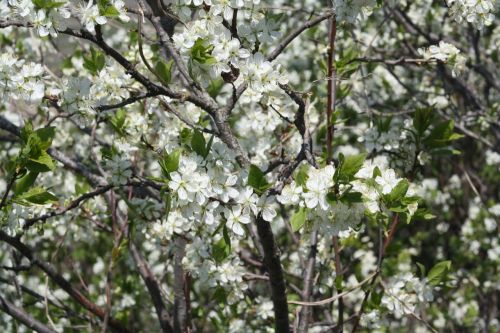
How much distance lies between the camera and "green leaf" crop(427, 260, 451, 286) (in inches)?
103

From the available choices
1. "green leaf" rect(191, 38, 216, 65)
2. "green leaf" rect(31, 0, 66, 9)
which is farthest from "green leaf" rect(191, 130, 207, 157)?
"green leaf" rect(31, 0, 66, 9)

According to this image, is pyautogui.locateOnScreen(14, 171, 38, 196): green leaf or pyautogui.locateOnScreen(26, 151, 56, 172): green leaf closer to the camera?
pyautogui.locateOnScreen(26, 151, 56, 172): green leaf

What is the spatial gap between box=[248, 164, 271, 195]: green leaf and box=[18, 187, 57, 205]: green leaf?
0.75 metres

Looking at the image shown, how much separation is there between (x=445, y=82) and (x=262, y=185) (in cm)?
286

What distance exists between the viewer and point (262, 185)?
5.95 ft

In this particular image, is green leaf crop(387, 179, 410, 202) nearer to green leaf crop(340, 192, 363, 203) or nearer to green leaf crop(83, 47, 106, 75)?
green leaf crop(340, 192, 363, 203)

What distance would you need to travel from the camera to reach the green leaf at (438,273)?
2.62 meters

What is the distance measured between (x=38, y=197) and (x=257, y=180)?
2.64 ft

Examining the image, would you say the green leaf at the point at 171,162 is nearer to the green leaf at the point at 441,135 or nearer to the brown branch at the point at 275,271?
the brown branch at the point at 275,271

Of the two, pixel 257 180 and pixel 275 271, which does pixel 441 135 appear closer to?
pixel 275 271

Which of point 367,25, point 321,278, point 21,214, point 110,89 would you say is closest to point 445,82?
point 367,25

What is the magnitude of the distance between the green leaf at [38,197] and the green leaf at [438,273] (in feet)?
4.72

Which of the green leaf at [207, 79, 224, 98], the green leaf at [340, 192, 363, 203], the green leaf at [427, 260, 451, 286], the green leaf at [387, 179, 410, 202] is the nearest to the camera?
the green leaf at [340, 192, 363, 203]

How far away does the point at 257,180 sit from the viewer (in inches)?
70.9
